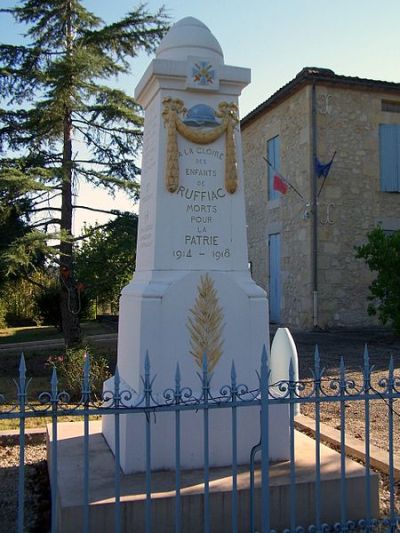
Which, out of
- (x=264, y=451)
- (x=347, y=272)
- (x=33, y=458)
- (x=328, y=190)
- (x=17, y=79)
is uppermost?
(x=17, y=79)

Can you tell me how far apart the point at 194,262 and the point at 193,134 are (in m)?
0.99

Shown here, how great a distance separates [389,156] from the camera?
14.6m

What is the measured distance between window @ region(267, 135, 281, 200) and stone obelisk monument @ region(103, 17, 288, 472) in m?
11.5

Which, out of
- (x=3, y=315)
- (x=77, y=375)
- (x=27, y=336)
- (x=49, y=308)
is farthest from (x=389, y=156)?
(x=3, y=315)

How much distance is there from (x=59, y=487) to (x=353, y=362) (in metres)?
6.86

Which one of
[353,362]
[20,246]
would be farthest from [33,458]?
[353,362]

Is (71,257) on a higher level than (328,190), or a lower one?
lower

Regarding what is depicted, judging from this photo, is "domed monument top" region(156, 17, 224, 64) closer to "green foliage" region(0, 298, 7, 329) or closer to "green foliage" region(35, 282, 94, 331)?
"green foliage" region(35, 282, 94, 331)

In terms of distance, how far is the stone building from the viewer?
45.4 feet

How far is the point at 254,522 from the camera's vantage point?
3326 mm

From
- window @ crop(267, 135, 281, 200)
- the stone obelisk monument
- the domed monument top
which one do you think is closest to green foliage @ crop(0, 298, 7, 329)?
window @ crop(267, 135, 281, 200)

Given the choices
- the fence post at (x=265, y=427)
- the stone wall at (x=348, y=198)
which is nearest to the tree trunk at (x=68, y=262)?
the stone wall at (x=348, y=198)

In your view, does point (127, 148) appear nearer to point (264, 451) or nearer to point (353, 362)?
point (353, 362)

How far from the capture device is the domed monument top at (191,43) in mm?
4336
